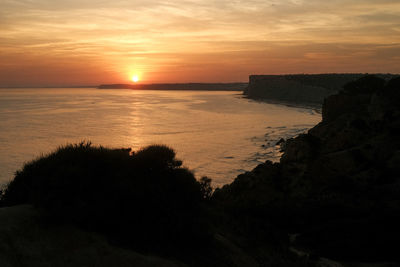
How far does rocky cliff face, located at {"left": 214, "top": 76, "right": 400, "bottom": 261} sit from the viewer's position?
1141cm

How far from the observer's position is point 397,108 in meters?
23.0

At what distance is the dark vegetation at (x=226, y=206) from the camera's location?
792 centimetres

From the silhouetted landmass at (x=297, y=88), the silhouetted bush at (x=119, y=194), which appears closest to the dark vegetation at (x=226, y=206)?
the silhouetted bush at (x=119, y=194)

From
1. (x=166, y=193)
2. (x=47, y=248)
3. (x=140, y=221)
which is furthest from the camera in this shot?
(x=166, y=193)

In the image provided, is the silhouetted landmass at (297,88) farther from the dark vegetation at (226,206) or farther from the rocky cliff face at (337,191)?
the dark vegetation at (226,206)

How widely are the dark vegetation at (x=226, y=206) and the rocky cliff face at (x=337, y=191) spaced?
1.7 inches

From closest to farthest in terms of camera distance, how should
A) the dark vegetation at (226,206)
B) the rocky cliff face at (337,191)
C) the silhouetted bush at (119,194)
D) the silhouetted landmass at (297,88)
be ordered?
the silhouetted bush at (119,194), the dark vegetation at (226,206), the rocky cliff face at (337,191), the silhouetted landmass at (297,88)

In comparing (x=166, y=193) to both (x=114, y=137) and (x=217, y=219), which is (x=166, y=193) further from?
(x=114, y=137)

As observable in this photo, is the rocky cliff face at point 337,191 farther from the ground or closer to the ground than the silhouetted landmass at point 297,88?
closer to the ground

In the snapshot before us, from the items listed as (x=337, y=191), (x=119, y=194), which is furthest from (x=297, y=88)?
(x=119, y=194)

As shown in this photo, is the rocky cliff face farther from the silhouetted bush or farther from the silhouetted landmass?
the silhouetted landmass

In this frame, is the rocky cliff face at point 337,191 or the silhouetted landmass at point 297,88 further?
the silhouetted landmass at point 297,88

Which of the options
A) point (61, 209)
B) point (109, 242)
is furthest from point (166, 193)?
point (61, 209)

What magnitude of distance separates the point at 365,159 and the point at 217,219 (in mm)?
10293
